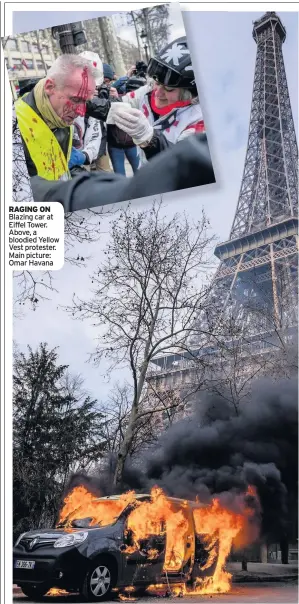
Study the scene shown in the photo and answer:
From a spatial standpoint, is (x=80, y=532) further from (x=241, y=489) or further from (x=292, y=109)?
(x=292, y=109)

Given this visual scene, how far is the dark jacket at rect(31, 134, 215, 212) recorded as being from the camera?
4.38m

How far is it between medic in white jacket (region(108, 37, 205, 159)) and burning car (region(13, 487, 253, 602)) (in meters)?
2.41

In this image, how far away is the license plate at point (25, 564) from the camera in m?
3.80

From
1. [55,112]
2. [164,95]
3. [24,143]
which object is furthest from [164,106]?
[24,143]

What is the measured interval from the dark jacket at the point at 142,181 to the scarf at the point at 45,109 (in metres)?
0.38

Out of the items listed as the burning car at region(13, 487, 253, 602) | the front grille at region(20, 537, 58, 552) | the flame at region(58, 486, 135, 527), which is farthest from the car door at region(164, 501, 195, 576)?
the front grille at region(20, 537, 58, 552)

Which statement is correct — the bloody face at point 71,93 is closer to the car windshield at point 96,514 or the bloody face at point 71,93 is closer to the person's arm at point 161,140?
the person's arm at point 161,140

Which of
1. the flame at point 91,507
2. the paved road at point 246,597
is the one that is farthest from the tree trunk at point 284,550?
the flame at point 91,507

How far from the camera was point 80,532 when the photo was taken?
149 inches

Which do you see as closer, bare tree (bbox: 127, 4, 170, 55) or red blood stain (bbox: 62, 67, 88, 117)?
bare tree (bbox: 127, 4, 170, 55)

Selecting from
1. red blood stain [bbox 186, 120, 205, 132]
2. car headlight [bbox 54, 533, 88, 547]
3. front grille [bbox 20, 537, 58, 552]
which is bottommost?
front grille [bbox 20, 537, 58, 552]

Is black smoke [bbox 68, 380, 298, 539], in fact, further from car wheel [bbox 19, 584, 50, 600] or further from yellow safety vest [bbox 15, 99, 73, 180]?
yellow safety vest [bbox 15, 99, 73, 180]

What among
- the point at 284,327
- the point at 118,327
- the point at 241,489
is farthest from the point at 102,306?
the point at 241,489

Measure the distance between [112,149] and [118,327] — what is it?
131 centimetres
